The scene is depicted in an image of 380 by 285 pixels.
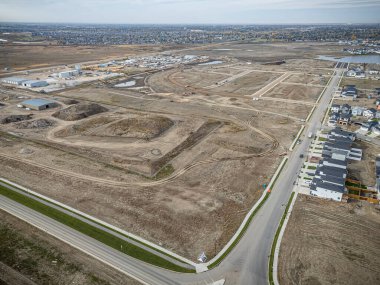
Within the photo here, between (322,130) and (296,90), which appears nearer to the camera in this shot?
(322,130)

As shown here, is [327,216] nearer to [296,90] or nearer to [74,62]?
[296,90]

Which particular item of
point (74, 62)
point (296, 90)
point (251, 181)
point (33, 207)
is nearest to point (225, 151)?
point (251, 181)

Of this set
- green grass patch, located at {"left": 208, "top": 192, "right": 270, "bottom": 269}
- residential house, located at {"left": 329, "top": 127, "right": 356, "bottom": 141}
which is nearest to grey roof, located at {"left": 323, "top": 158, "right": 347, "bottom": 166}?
residential house, located at {"left": 329, "top": 127, "right": 356, "bottom": 141}

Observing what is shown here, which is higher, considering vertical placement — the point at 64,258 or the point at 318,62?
the point at 318,62

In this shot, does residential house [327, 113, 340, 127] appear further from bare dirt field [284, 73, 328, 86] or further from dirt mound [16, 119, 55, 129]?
dirt mound [16, 119, 55, 129]

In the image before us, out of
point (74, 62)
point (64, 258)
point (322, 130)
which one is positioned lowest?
point (64, 258)

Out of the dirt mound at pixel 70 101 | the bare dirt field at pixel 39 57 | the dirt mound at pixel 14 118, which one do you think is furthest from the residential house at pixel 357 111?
the bare dirt field at pixel 39 57
